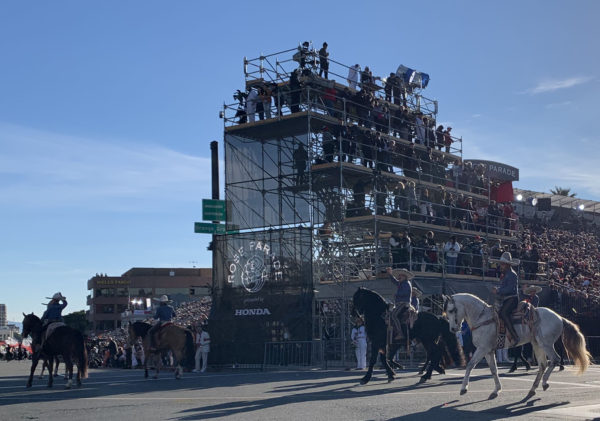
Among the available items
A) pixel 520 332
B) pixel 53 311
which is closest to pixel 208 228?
pixel 53 311

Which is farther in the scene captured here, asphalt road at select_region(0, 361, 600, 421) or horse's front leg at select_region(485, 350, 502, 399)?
horse's front leg at select_region(485, 350, 502, 399)

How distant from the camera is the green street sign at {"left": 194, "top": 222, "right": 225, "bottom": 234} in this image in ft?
Answer: 121

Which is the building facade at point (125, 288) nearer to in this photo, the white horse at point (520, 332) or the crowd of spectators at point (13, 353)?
the crowd of spectators at point (13, 353)

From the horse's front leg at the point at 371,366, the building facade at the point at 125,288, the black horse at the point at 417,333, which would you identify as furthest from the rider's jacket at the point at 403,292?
the building facade at the point at 125,288

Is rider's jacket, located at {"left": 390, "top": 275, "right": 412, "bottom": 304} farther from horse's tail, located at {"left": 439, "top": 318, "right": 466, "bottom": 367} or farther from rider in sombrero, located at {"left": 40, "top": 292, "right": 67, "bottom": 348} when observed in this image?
rider in sombrero, located at {"left": 40, "top": 292, "right": 67, "bottom": 348}

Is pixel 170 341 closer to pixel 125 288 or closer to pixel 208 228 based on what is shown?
pixel 208 228

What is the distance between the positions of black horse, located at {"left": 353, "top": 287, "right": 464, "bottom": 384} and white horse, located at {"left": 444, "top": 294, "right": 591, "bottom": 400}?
3594mm

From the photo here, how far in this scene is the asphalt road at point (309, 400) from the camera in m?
13.9

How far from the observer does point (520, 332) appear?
56.8ft

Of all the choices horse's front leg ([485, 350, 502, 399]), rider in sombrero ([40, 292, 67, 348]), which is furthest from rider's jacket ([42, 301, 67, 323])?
horse's front leg ([485, 350, 502, 399])

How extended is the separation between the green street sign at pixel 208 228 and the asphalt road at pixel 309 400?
14.2 m

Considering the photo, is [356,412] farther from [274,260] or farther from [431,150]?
[431,150]

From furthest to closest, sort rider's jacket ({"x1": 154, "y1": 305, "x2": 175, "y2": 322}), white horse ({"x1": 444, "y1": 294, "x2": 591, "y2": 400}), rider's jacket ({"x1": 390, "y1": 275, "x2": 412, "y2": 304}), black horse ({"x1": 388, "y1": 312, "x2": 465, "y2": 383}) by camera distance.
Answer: rider's jacket ({"x1": 154, "y1": 305, "x2": 175, "y2": 322}) → black horse ({"x1": 388, "y1": 312, "x2": 465, "y2": 383}) → rider's jacket ({"x1": 390, "y1": 275, "x2": 412, "y2": 304}) → white horse ({"x1": 444, "y1": 294, "x2": 591, "y2": 400})

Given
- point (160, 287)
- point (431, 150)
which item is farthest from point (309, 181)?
point (160, 287)
